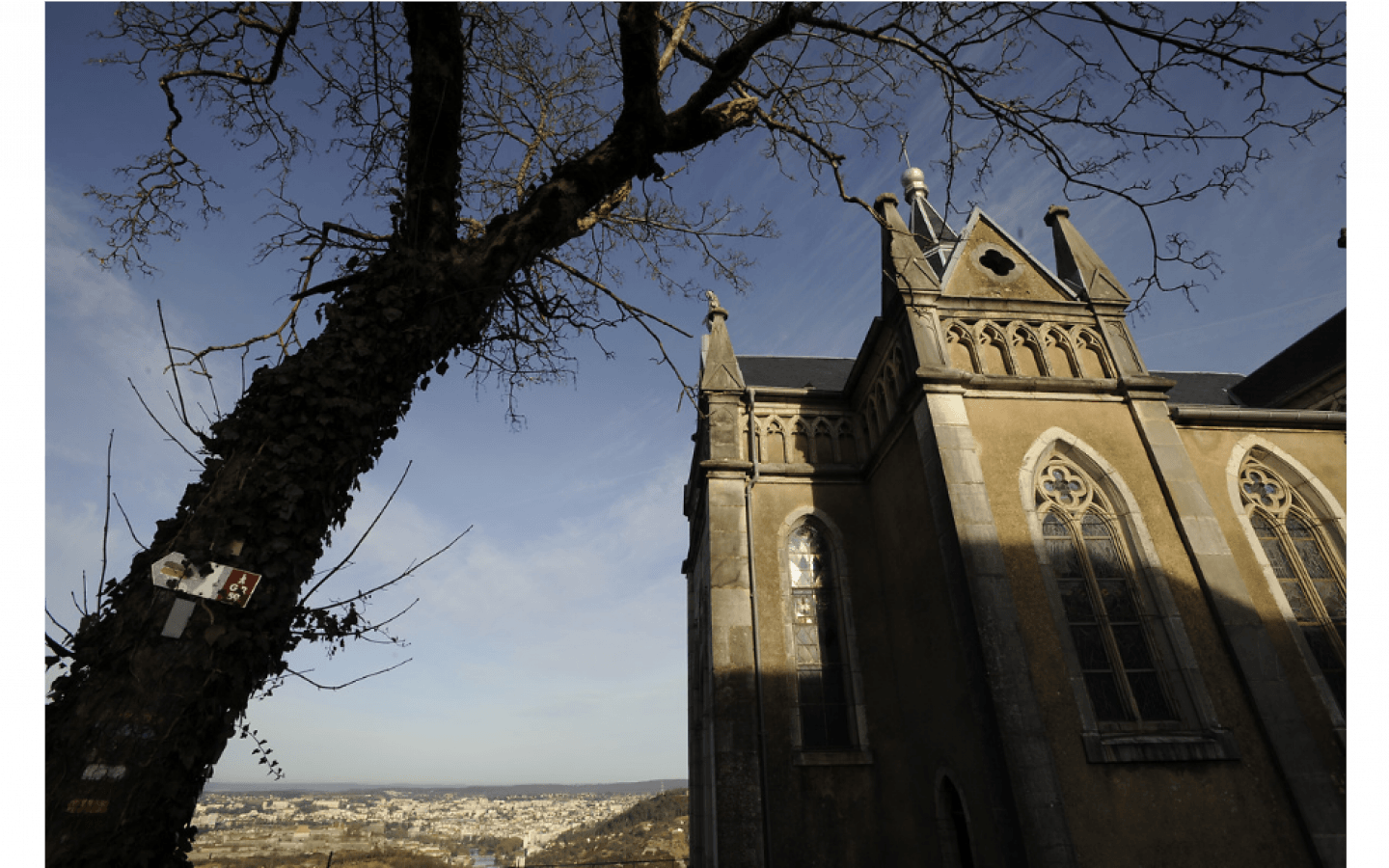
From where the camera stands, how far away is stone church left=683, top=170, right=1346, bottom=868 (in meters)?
7.10

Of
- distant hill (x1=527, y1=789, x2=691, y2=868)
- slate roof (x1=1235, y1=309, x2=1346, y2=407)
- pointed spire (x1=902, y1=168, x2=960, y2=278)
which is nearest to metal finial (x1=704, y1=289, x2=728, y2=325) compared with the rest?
pointed spire (x1=902, y1=168, x2=960, y2=278)

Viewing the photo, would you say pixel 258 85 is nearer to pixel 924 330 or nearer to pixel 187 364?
pixel 187 364

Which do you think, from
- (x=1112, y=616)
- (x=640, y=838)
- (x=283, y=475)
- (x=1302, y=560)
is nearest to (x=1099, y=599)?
(x=1112, y=616)

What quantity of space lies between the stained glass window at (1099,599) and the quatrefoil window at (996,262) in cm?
372

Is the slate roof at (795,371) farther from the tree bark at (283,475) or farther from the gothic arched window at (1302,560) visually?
the tree bark at (283,475)

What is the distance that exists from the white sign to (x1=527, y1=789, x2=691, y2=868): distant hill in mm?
23825

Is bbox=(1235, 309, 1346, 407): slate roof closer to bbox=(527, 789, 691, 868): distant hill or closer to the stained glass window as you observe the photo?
the stained glass window

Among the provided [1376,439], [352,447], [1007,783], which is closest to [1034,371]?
[1376,439]

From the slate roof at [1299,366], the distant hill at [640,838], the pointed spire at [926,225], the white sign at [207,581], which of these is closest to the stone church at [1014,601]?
the pointed spire at [926,225]

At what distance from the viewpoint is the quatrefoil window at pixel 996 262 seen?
1112 centimetres

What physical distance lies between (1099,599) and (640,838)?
3138 centimetres

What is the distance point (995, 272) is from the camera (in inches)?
440

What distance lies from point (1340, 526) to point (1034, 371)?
5236 mm

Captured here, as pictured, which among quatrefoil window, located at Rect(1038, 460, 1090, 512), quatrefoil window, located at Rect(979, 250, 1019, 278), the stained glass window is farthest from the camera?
quatrefoil window, located at Rect(979, 250, 1019, 278)
